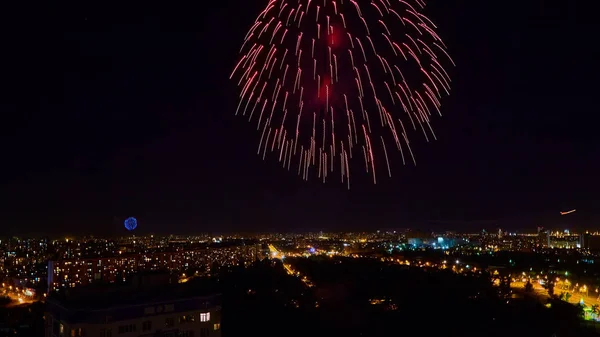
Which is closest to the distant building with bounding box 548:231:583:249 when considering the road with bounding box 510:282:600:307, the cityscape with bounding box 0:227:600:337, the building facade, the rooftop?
the cityscape with bounding box 0:227:600:337

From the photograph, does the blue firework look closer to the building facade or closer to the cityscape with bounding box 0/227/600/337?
the cityscape with bounding box 0/227/600/337

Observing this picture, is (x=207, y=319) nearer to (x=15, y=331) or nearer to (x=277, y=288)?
(x=15, y=331)

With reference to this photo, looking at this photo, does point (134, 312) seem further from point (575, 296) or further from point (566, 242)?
point (566, 242)

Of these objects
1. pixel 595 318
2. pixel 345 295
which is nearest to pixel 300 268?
pixel 345 295

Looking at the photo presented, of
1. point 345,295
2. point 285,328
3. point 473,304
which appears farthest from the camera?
point 345,295

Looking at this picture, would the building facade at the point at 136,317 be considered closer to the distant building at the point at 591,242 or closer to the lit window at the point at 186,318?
the lit window at the point at 186,318

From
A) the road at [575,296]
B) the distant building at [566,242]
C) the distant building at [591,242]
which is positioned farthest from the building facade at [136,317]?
the distant building at [566,242]

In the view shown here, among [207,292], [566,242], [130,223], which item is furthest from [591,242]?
[207,292]

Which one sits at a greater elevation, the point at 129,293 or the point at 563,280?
the point at 129,293
